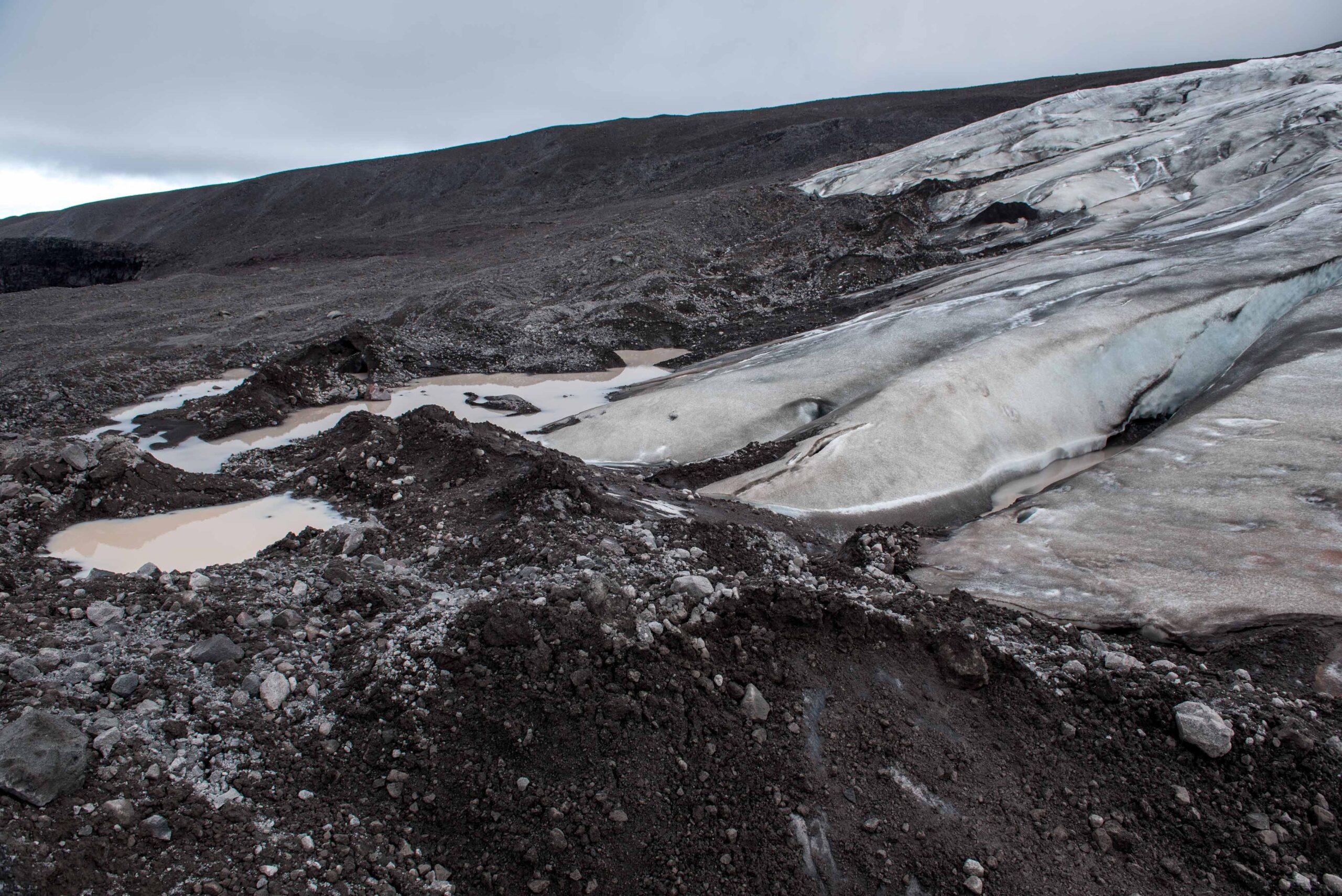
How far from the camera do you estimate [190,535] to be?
4.64 metres

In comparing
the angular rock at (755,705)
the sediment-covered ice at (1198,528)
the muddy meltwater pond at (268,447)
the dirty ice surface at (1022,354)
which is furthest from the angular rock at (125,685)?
the dirty ice surface at (1022,354)

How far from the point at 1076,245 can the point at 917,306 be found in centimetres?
289

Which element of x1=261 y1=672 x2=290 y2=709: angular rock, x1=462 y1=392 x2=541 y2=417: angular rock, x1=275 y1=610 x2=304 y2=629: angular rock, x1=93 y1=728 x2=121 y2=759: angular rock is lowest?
x1=462 y1=392 x2=541 y2=417: angular rock

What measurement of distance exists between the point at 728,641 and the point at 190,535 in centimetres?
350

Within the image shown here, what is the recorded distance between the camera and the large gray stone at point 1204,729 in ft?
8.17

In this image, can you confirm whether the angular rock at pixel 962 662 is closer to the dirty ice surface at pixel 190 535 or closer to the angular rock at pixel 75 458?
the dirty ice surface at pixel 190 535

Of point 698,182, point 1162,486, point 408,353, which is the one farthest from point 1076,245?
point 698,182

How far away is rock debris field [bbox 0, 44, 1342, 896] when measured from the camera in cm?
223

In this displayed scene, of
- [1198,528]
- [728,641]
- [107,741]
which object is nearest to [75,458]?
[107,741]

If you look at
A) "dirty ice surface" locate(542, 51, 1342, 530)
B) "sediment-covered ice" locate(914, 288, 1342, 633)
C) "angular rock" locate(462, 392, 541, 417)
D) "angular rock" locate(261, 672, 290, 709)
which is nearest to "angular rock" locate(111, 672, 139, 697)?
"angular rock" locate(261, 672, 290, 709)

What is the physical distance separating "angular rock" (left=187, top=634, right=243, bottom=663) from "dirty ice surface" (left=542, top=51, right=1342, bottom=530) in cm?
313

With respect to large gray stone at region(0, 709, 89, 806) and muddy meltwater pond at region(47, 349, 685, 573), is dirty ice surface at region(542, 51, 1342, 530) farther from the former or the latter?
large gray stone at region(0, 709, 89, 806)

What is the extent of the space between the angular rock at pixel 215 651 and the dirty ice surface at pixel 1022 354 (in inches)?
123

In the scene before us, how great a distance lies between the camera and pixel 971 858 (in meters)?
2.25
